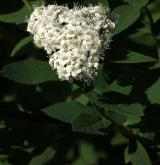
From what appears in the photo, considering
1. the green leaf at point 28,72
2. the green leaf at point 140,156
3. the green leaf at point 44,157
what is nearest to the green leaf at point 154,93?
the green leaf at point 140,156

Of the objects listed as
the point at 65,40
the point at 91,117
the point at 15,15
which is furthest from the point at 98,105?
the point at 15,15

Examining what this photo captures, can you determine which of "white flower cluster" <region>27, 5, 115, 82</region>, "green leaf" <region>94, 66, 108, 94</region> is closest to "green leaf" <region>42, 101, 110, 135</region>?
"green leaf" <region>94, 66, 108, 94</region>

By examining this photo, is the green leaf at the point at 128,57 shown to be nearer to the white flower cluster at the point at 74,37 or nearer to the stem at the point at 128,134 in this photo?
the white flower cluster at the point at 74,37

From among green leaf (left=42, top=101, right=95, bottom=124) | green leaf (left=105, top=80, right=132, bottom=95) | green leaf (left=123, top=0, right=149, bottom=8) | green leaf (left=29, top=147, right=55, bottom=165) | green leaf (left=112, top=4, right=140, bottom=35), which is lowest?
green leaf (left=29, top=147, right=55, bottom=165)

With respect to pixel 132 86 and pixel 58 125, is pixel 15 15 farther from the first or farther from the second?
pixel 132 86

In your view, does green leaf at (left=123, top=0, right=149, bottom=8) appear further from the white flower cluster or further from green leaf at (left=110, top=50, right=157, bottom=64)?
green leaf at (left=110, top=50, right=157, bottom=64)

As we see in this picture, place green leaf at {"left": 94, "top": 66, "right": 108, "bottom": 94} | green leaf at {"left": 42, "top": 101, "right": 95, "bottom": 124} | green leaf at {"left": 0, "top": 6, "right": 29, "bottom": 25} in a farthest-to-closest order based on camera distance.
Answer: green leaf at {"left": 0, "top": 6, "right": 29, "bottom": 25}
green leaf at {"left": 42, "top": 101, "right": 95, "bottom": 124}
green leaf at {"left": 94, "top": 66, "right": 108, "bottom": 94}

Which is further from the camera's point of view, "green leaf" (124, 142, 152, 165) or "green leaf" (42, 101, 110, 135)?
"green leaf" (124, 142, 152, 165)
